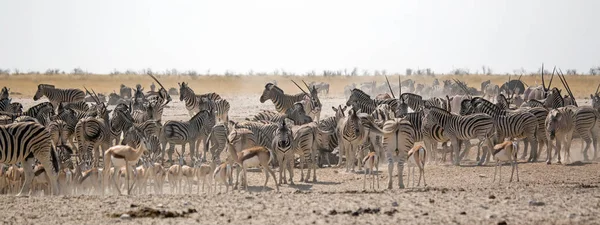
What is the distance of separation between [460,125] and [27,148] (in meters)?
10.1

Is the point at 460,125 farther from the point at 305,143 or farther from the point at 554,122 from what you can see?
the point at 305,143

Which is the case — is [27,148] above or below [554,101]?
below

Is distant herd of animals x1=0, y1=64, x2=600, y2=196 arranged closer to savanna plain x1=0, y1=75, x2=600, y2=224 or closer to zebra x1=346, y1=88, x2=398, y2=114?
zebra x1=346, y1=88, x2=398, y2=114

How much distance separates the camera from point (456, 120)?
2111 centimetres

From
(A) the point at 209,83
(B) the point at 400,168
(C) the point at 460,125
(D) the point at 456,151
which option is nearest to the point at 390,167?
(B) the point at 400,168

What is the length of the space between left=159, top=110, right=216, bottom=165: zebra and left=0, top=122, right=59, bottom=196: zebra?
19.9 ft

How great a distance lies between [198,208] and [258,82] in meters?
53.7

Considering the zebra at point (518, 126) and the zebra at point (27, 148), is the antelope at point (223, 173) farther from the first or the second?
the zebra at point (518, 126)

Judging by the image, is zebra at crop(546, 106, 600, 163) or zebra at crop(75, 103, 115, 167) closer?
zebra at crop(546, 106, 600, 163)

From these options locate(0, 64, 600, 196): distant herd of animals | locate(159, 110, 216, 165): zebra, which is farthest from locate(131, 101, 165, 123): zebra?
locate(159, 110, 216, 165): zebra

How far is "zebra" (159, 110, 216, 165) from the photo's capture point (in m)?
22.1

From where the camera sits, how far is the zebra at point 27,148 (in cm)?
1525

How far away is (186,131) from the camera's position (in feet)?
73.7

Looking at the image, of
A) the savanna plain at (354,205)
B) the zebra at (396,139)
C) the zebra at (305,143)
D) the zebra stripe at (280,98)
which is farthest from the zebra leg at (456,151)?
the zebra stripe at (280,98)
